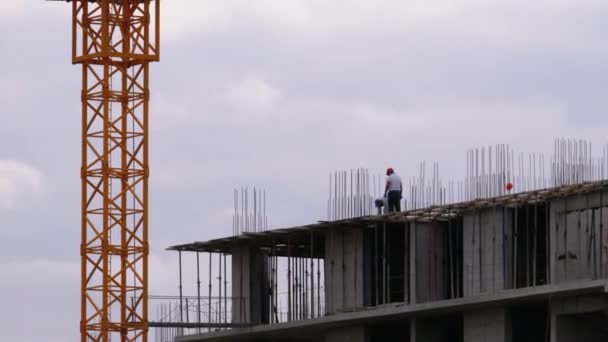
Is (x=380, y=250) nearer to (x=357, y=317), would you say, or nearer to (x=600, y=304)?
(x=357, y=317)

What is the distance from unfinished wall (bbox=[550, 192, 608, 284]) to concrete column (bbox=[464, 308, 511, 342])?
7.34ft

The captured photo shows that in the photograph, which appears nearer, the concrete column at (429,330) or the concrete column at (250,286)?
the concrete column at (429,330)

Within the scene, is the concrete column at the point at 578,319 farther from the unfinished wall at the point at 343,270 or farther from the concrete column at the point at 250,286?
the concrete column at the point at 250,286

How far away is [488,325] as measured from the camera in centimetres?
6128

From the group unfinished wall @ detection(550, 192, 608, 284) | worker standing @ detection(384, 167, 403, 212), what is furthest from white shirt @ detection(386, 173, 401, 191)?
unfinished wall @ detection(550, 192, 608, 284)

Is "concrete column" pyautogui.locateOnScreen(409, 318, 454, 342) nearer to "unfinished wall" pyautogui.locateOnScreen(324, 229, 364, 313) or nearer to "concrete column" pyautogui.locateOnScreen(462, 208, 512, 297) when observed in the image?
"unfinished wall" pyautogui.locateOnScreen(324, 229, 364, 313)

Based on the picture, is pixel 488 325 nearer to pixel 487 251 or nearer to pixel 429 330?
pixel 487 251

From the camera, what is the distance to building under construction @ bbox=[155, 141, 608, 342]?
2329 inches

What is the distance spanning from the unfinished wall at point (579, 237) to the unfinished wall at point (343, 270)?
25.2 ft

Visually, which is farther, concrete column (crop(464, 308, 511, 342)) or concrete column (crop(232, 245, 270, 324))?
concrete column (crop(232, 245, 270, 324))

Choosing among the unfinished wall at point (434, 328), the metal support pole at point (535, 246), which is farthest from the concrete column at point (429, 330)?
the metal support pole at point (535, 246)

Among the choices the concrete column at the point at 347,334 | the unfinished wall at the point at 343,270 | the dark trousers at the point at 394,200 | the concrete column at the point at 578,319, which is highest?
the dark trousers at the point at 394,200

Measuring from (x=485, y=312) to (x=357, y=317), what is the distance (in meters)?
4.61

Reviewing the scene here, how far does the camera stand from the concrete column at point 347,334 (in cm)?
6562
